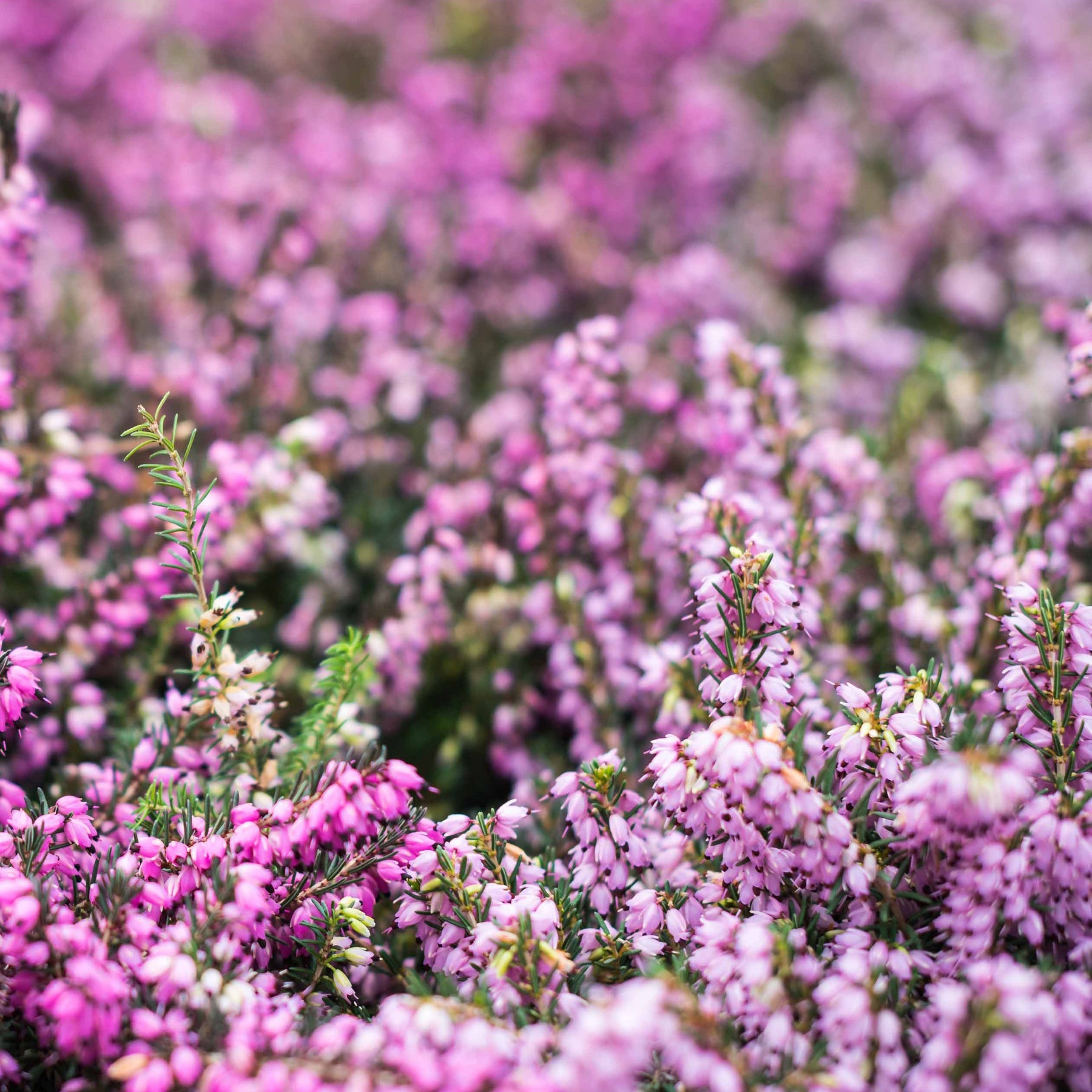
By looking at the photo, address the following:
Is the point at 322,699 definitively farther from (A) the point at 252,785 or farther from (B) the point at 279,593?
(B) the point at 279,593

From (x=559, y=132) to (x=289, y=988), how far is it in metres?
4.94

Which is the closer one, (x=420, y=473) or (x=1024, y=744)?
(x=1024, y=744)

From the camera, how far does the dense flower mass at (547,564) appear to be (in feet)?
5.84

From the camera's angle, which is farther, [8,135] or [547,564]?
[547,564]

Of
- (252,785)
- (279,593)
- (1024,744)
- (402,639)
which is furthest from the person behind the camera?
(279,593)

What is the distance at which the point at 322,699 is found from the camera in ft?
7.45

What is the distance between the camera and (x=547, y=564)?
3133 mm

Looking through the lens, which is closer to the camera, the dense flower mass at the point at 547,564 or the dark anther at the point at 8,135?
the dense flower mass at the point at 547,564

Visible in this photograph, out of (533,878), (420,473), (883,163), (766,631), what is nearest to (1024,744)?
(766,631)

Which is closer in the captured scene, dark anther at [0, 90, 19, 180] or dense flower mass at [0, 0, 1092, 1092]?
dense flower mass at [0, 0, 1092, 1092]

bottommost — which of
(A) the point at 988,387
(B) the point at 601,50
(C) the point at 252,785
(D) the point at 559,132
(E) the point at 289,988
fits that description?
(E) the point at 289,988

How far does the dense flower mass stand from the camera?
1779 mm

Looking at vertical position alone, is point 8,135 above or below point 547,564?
above

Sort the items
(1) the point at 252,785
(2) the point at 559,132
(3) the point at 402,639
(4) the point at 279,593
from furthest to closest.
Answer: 1. (2) the point at 559,132
2. (4) the point at 279,593
3. (3) the point at 402,639
4. (1) the point at 252,785
